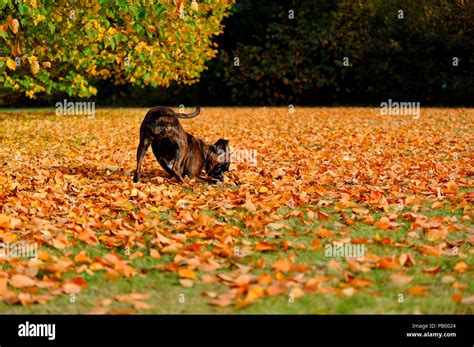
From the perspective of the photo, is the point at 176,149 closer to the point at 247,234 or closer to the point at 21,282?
the point at 247,234

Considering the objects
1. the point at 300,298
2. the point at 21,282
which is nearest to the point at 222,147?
the point at 21,282

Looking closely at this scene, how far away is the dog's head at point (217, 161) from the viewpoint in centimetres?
910

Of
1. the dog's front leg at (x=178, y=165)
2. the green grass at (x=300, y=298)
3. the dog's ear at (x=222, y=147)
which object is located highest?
the dog's ear at (x=222, y=147)

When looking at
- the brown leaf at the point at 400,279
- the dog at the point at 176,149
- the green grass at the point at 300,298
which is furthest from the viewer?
the dog at the point at 176,149

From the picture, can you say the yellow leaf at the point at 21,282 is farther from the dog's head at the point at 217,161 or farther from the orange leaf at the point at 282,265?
the dog's head at the point at 217,161

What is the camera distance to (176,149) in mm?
8492

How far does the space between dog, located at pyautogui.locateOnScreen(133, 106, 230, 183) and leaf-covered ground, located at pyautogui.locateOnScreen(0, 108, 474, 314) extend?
0.96ft

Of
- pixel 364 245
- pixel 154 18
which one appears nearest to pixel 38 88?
pixel 154 18

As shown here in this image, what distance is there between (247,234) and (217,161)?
3.23m

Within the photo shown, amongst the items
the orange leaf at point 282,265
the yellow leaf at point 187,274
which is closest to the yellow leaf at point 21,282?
the yellow leaf at point 187,274

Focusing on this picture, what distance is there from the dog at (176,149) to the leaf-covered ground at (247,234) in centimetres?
29

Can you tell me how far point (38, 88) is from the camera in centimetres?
1839

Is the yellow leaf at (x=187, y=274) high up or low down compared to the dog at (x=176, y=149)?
down

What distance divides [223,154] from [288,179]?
99cm
